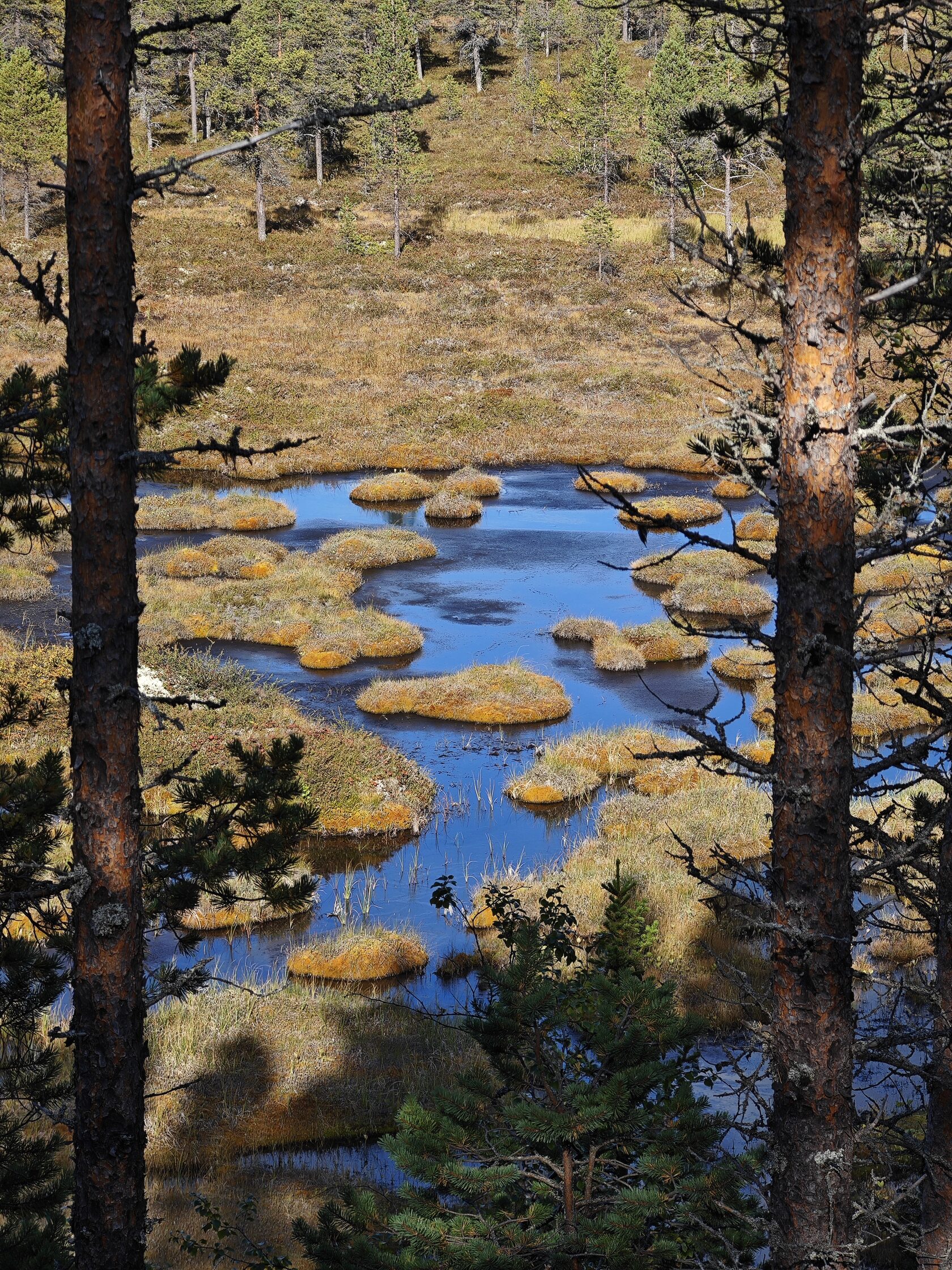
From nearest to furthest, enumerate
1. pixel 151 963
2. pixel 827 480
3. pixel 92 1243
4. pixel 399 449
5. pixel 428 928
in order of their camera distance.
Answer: pixel 827 480
pixel 92 1243
pixel 151 963
pixel 428 928
pixel 399 449

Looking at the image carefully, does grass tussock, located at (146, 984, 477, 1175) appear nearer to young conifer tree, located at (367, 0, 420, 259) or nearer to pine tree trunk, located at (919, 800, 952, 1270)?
pine tree trunk, located at (919, 800, 952, 1270)

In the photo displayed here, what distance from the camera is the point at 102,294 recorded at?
562 cm

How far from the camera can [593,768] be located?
20.3m

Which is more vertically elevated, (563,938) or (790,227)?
(790,227)

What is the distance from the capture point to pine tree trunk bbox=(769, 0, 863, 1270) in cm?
509

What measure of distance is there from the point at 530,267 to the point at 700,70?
531 inches

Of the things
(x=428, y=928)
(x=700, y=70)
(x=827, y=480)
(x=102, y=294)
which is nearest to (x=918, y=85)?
(x=827, y=480)

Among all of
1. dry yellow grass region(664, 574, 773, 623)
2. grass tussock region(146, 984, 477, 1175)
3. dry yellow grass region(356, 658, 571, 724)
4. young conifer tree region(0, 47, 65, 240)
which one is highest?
young conifer tree region(0, 47, 65, 240)

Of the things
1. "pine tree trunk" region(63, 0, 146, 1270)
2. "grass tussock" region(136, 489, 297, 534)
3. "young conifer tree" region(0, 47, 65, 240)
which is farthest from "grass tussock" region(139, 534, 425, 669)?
"young conifer tree" region(0, 47, 65, 240)

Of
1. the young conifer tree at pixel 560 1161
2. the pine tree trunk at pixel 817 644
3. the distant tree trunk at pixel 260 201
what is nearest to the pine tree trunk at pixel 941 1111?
the young conifer tree at pixel 560 1161

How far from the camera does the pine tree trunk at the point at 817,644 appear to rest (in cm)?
509

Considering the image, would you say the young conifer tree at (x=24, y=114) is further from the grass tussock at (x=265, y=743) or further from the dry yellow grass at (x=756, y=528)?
the grass tussock at (x=265, y=743)

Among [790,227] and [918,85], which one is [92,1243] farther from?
[918,85]

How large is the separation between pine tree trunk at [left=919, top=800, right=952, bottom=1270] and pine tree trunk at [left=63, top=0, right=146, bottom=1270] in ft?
13.6
